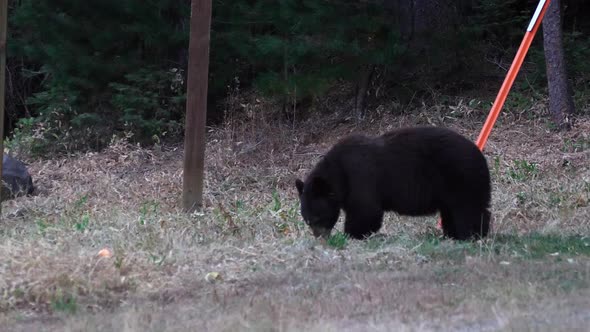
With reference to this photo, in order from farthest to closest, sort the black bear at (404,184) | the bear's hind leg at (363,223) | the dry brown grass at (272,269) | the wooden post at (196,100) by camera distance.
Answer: the wooden post at (196,100) < the bear's hind leg at (363,223) < the black bear at (404,184) < the dry brown grass at (272,269)

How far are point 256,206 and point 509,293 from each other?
275 inches

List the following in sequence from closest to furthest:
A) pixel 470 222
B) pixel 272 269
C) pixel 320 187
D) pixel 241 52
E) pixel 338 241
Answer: pixel 272 269
pixel 338 241
pixel 470 222
pixel 320 187
pixel 241 52

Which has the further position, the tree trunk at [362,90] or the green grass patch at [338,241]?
the tree trunk at [362,90]

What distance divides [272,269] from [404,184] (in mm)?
2230

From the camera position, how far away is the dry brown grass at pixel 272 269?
253 inches

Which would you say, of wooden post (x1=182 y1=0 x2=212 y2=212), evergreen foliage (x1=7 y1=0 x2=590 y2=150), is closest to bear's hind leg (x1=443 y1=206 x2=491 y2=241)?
wooden post (x1=182 y1=0 x2=212 y2=212)

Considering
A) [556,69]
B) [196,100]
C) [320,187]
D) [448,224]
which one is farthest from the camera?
[556,69]

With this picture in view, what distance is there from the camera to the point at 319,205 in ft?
31.2

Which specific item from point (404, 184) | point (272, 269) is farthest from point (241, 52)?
point (272, 269)

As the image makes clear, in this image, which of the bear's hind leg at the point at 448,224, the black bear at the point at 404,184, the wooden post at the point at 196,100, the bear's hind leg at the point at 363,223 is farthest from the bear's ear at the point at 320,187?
→ the wooden post at the point at 196,100

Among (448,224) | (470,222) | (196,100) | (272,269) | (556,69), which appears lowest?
(272,269)

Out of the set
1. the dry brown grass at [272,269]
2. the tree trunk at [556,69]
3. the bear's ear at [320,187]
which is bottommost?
the dry brown grass at [272,269]

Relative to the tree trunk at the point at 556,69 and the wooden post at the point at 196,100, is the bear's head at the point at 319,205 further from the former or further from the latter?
the tree trunk at the point at 556,69

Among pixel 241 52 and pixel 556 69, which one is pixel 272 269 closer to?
pixel 556 69
